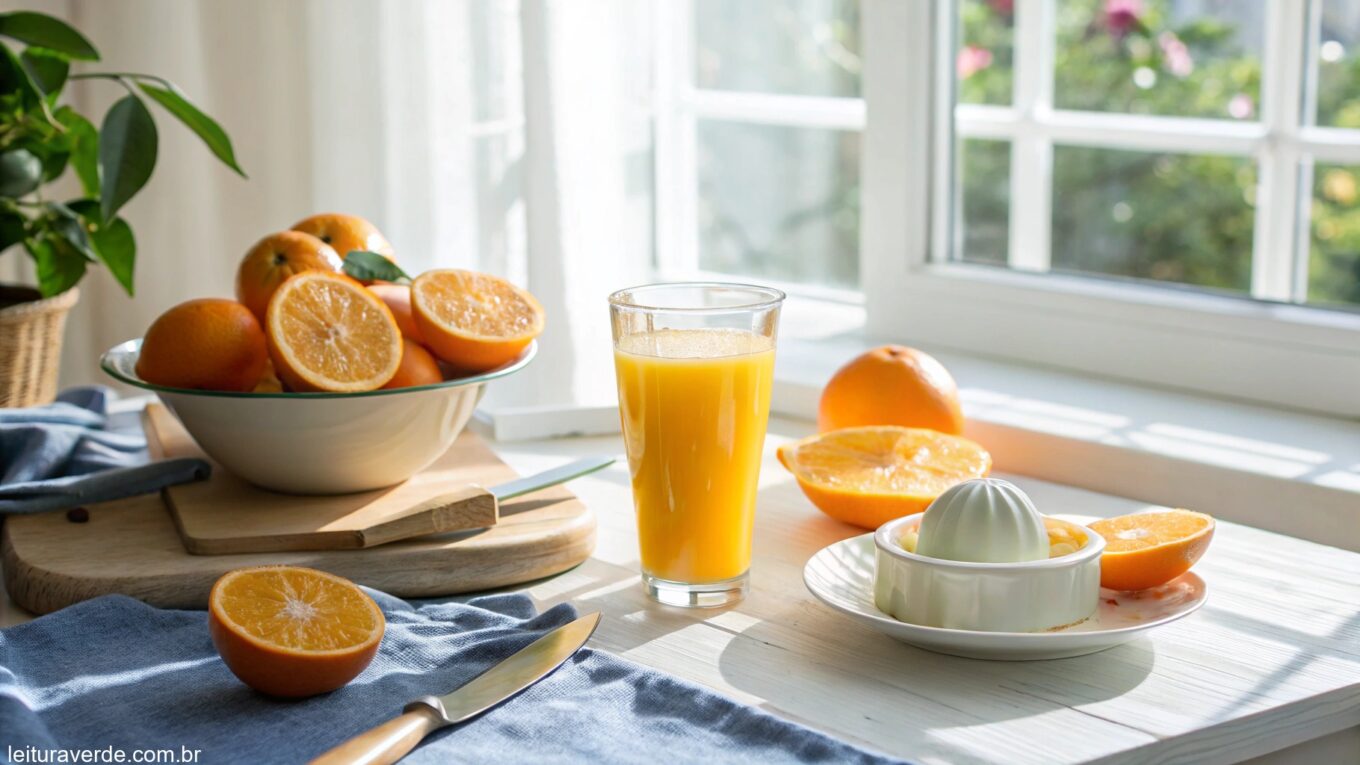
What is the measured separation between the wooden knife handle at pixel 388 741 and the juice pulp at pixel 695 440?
25 cm

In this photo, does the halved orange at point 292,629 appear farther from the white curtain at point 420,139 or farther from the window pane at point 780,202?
the window pane at point 780,202

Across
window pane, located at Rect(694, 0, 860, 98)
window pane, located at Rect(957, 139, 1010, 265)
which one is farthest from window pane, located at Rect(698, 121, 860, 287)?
window pane, located at Rect(957, 139, 1010, 265)

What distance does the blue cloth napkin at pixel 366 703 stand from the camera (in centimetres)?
72

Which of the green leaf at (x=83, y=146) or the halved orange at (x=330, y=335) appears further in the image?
the green leaf at (x=83, y=146)

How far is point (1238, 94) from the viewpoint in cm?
275

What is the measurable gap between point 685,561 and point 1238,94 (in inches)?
87.9

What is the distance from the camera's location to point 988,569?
0.81 m

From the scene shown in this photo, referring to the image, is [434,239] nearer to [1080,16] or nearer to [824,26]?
[824,26]

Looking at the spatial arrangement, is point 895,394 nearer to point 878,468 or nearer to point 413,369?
point 878,468

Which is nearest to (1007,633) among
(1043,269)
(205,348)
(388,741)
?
(388,741)

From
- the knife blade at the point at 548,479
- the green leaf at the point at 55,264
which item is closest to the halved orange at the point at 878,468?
the knife blade at the point at 548,479

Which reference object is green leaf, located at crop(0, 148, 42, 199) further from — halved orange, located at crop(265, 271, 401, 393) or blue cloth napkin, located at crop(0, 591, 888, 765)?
blue cloth napkin, located at crop(0, 591, 888, 765)

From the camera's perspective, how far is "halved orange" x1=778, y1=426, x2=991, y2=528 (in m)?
1.05

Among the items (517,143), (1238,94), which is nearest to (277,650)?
(517,143)
